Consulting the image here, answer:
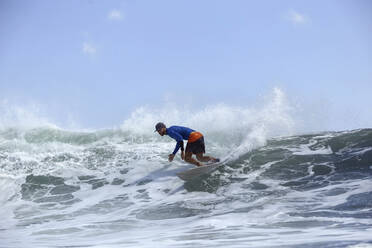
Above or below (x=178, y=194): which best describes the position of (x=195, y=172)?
above

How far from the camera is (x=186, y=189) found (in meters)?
9.09

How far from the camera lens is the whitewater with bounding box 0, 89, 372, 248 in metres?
5.20

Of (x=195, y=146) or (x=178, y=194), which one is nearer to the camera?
(x=178, y=194)

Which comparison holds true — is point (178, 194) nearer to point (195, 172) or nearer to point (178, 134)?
point (195, 172)

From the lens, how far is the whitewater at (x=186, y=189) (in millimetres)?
5195

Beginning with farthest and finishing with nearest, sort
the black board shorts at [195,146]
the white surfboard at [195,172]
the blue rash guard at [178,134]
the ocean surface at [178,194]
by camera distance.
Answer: the black board shorts at [195,146]
the white surfboard at [195,172]
the blue rash guard at [178,134]
the ocean surface at [178,194]

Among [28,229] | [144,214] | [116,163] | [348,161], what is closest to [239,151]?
[348,161]

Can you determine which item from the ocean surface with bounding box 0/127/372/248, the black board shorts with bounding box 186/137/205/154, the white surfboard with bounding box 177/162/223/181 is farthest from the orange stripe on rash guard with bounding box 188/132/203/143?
the ocean surface with bounding box 0/127/372/248

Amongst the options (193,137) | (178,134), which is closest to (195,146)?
(193,137)

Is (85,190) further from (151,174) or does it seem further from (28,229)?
(28,229)

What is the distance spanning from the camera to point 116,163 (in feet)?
40.2

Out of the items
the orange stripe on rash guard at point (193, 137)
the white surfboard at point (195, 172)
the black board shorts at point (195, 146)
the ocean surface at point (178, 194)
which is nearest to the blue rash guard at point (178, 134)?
the orange stripe on rash guard at point (193, 137)

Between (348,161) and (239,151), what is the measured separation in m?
3.16

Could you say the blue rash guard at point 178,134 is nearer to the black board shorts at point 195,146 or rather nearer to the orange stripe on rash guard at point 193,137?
the orange stripe on rash guard at point 193,137
